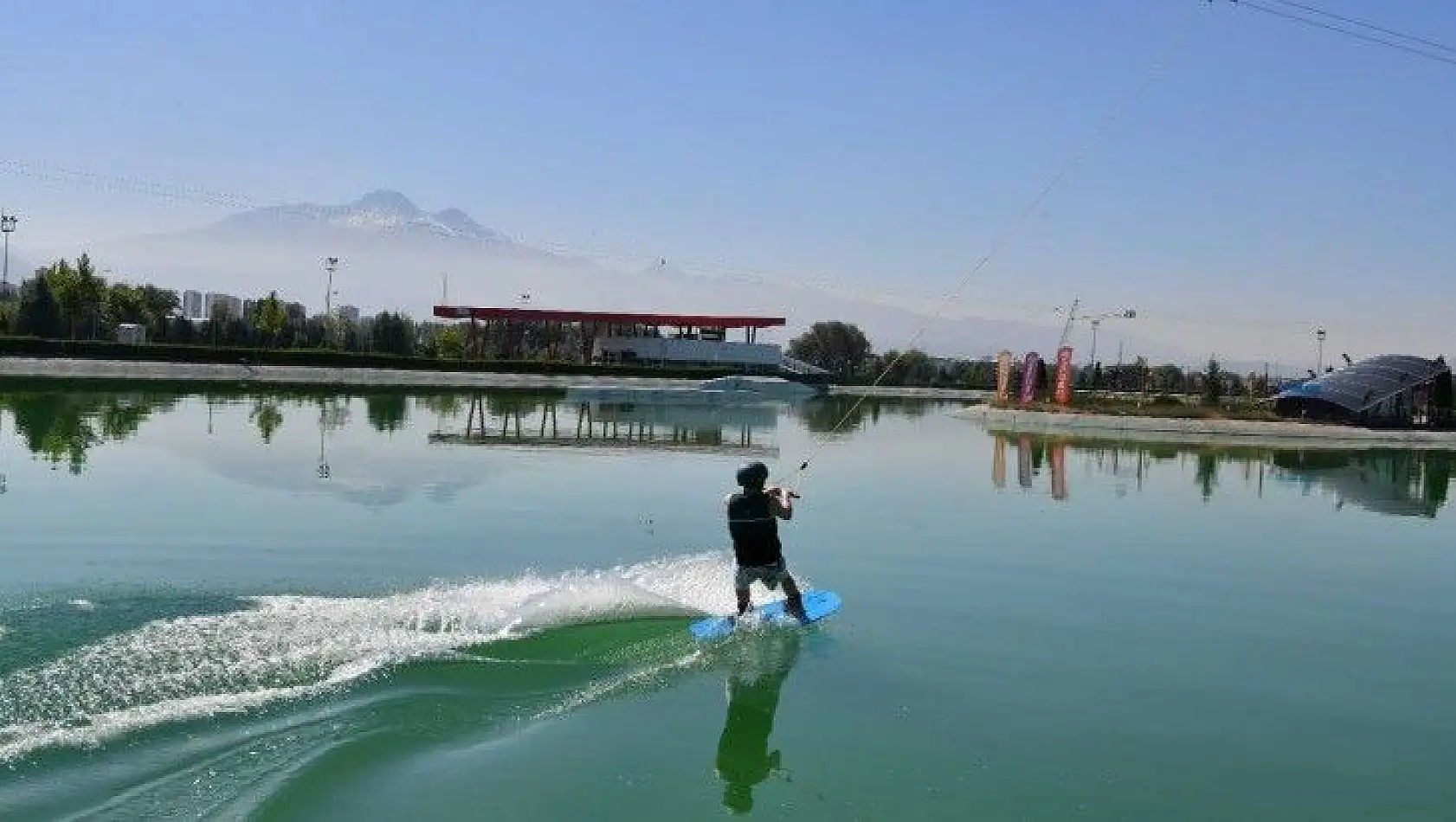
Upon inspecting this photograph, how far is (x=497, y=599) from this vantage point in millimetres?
12211

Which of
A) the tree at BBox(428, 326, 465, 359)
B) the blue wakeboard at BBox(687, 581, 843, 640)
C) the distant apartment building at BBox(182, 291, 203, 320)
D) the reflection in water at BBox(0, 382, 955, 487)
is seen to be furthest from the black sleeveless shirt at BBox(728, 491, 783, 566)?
the distant apartment building at BBox(182, 291, 203, 320)

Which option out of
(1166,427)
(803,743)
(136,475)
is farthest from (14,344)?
(803,743)

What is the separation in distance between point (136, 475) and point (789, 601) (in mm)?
14536

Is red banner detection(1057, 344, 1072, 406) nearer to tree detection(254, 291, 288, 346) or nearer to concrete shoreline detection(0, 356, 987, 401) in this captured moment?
concrete shoreline detection(0, 356, 987, 401)

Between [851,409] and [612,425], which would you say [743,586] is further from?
[612,425]

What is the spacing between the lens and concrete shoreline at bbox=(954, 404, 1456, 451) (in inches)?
2057

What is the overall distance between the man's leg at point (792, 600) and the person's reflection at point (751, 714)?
184mm

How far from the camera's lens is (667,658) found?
427 inches

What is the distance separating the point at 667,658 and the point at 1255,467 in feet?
102

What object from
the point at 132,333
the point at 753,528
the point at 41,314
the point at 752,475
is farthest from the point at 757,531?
the point at 132,333

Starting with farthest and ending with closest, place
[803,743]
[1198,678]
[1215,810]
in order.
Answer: [1198,678] < [803,743] < [1215,810]

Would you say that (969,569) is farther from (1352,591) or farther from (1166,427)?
(1166,427)

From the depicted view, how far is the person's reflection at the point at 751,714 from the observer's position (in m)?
8.25

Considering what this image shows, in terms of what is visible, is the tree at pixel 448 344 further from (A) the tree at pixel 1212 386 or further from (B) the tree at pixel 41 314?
(A) the tree at pixel 1212 386
